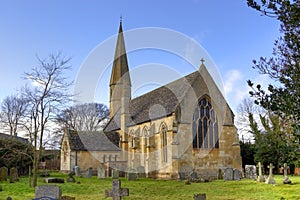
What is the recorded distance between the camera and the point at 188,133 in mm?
26828

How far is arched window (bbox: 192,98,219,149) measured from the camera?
27.5 metres

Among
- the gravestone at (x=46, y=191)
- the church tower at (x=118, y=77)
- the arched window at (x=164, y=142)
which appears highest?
the church tower at (x=118, y=77)

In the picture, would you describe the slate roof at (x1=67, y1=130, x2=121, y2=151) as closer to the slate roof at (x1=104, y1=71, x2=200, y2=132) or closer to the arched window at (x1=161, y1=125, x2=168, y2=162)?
the slate roof at (x1=104, y1=71, x2=200, y2=132)

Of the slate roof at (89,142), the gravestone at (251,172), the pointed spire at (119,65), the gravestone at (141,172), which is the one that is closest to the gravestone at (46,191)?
the gravestone at (251,172)

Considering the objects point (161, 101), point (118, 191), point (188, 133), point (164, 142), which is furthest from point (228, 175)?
point (118, 191)

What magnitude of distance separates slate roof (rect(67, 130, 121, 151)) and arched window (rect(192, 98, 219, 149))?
38.5 ft

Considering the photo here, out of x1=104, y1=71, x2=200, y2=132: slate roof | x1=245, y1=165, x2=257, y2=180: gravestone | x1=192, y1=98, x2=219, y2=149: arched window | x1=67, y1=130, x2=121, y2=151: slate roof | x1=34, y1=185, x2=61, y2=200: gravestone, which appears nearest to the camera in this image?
x1=34, y1=185, x2=61, y2=200: gravestone

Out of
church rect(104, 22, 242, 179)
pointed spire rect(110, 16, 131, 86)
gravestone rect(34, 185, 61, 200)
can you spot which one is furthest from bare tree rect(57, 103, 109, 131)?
gravestone rect(34, 185, 61, 200)

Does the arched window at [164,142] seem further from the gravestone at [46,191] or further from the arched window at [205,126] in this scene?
the gravestone at [46,191]

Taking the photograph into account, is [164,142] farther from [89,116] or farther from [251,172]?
[89,116]

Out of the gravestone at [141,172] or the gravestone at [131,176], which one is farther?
the gravestone at [141,172]

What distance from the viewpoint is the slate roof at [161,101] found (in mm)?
28297

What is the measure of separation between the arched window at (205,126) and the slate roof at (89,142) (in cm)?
1173

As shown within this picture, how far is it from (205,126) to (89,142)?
14.7 m
